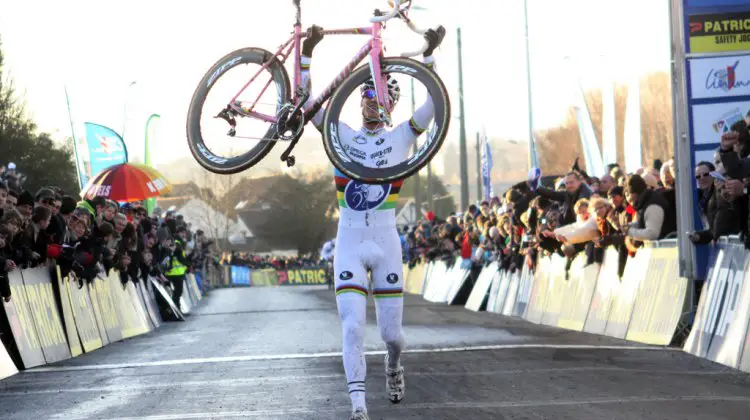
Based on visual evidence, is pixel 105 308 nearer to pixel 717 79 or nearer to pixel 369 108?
pixel 717 79

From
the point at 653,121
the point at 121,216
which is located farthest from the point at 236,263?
the point at 121,216

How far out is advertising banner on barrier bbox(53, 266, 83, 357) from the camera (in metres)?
16.4

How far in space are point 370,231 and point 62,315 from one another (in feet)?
27.4

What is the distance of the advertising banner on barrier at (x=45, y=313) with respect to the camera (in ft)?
49.7

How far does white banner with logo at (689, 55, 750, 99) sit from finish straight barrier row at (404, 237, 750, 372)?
1885mm

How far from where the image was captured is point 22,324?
14.5m

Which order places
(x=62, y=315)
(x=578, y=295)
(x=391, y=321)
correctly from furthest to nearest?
(x=578, y=295), (x=62, y=315), (x=391, y=321)

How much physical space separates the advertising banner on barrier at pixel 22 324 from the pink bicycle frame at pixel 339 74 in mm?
6012

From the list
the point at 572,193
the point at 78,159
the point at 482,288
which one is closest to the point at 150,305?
the point at 482,288

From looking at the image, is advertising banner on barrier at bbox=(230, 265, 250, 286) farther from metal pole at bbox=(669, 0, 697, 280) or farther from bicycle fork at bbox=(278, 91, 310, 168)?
bicycle fork at bbox=(278, 91, 310, 168)

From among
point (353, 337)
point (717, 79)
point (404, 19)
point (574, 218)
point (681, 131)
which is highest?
point (404, 19)

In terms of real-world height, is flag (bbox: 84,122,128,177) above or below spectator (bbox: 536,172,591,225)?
above

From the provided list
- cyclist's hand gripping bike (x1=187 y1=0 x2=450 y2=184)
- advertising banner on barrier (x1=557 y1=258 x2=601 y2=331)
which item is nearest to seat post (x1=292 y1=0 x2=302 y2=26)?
cyclist's hand gripping bike (x1=187 y1=0 x2=450 y2=184)

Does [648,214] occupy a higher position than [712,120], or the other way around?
[712,120]
